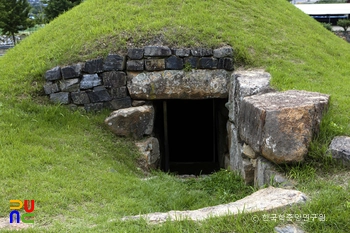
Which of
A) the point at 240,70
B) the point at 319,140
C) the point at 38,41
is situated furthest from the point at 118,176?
the point at 38,41

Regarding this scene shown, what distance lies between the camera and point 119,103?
233 inches

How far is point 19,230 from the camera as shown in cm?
275

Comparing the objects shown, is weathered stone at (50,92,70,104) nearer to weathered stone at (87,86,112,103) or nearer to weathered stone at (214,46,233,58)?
weathered stone at (87,86,112,103)

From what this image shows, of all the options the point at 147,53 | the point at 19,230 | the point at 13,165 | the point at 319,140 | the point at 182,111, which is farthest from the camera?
the point at 182,111

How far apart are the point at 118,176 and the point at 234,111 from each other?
6.58ft

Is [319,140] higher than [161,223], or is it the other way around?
[319,140]

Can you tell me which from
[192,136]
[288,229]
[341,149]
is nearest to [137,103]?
[341,149]

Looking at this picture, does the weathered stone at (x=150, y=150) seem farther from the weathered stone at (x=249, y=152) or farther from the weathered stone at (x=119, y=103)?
the weathered stone at (x=249, y=152)

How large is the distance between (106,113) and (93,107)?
0.85 ft

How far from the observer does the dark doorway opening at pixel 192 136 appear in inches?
312

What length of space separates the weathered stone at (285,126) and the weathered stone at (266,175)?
11 cm

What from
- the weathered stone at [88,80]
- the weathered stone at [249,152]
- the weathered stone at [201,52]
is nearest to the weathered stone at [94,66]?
the weathered stone at [88,80]

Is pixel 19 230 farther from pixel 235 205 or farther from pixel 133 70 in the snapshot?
pixel 133 70

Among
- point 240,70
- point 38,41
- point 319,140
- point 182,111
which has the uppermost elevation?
point 38,41
